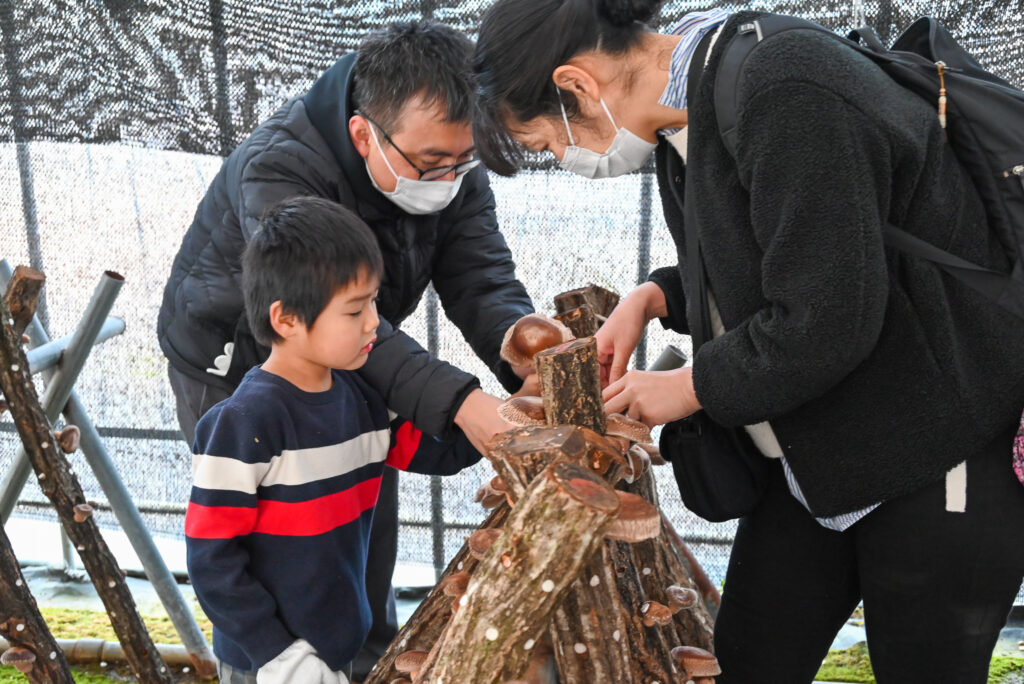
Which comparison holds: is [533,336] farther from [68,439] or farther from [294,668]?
[68,439]

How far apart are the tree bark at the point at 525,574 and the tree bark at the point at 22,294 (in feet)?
4.69

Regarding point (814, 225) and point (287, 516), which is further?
point (287, 516)

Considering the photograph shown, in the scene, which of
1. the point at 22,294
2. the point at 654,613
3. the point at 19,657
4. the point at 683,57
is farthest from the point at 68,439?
the point at 683,57

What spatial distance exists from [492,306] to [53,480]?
1.03 m

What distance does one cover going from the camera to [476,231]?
2041mm

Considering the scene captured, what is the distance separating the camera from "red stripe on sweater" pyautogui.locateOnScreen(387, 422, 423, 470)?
6.09ft

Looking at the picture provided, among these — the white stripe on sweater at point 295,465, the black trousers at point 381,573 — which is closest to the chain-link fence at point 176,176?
the black trousers at point 381,573

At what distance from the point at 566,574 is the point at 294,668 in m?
0.78

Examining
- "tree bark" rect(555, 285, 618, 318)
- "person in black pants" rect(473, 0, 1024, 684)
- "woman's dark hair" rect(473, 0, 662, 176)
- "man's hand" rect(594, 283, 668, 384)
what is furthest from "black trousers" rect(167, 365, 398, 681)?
"woman's dark hair" rect(473, 0, 662, 176)

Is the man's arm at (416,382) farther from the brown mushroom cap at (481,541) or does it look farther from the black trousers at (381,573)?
the black trousers at (381,573)

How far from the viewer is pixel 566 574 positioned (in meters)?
1.00

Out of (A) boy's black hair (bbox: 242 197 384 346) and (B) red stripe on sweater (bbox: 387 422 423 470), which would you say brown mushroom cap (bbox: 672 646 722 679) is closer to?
(B) red stripe on sweater (bbox: 387 422 423 470)

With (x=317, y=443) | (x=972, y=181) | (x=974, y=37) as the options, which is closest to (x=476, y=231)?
(x=317, y=443)

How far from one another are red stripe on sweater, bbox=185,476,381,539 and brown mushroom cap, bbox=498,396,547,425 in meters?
0.44
